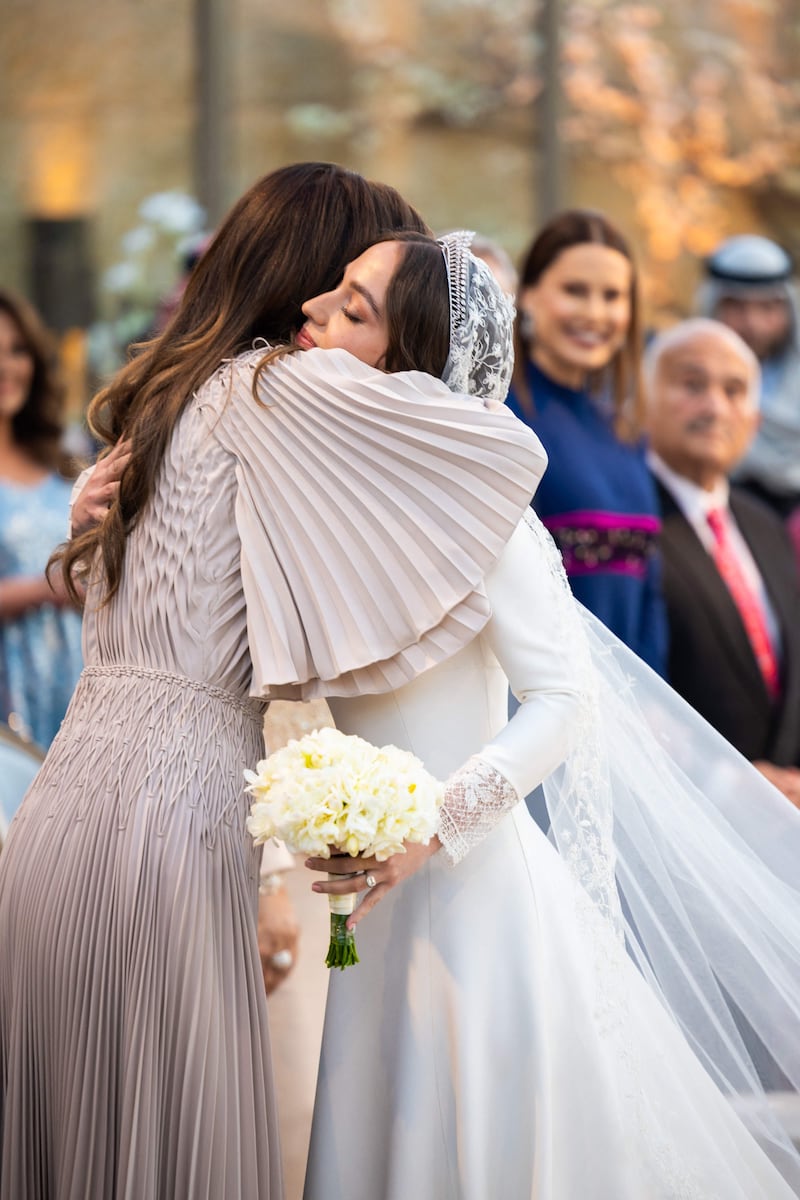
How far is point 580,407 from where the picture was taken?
164 inches

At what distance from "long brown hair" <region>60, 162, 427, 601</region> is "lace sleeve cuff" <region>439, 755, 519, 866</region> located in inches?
22.5

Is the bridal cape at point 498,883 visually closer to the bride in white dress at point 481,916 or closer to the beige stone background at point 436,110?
the bride in white dress at point 481,916

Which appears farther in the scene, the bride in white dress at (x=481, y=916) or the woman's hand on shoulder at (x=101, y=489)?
the woman's hand on shoulder at (x=101, y=489)

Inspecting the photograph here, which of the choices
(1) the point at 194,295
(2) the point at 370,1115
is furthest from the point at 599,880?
(1) the point at 194,295

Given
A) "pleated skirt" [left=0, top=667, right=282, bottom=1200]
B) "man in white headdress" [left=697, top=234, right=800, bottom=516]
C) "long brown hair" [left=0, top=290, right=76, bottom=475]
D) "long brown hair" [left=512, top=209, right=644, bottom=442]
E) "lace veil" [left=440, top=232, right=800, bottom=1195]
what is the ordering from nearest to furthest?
"pleated skirt" [left=0, top=667, right=282, bottom=1200] < "lace veil" [left=440, top=232, right=800, bottom=1195] < "long brown hair" [left=512, top=209, right=644, bottom=442] < "long brown hair" [left=0, top=290, right=76, bottom=475] < "man in white headdress" [left=697, top=234, right=800, bottom=516]

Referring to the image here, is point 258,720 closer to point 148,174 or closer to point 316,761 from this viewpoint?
point 316,761

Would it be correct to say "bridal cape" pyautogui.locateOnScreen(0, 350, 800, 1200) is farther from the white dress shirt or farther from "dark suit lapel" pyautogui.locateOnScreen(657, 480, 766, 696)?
the white dress shirt

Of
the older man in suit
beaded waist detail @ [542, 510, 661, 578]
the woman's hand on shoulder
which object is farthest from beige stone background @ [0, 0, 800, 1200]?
the woman's hand on shoulder

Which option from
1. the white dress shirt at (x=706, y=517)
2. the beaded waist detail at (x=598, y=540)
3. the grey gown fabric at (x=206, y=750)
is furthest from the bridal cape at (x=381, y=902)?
the white dress shirt at (x=706, y=517)

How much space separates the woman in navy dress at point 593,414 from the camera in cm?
396

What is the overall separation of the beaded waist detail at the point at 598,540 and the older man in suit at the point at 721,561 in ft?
1.23

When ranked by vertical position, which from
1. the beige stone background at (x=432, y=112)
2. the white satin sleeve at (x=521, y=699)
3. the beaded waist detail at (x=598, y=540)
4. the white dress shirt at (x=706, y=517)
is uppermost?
the beige stone background at (x=432, y=112)

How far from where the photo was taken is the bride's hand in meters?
2.01

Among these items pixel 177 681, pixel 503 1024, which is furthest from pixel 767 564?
pixel 177 681
